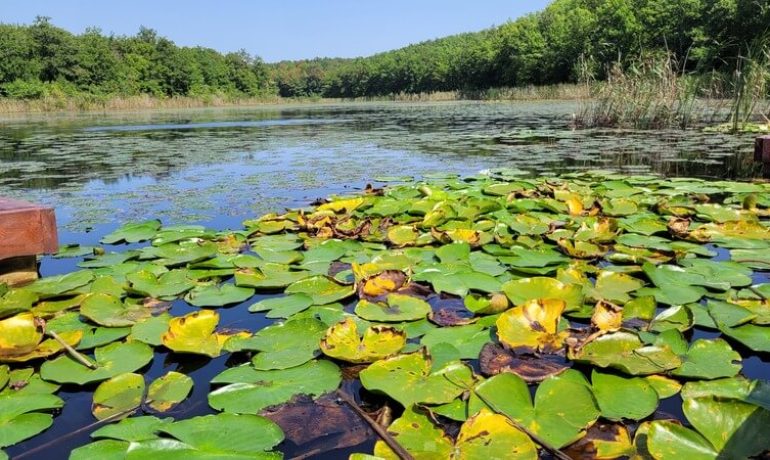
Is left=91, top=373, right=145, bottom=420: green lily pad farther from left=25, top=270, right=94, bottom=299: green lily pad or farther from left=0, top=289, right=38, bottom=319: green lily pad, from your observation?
left=25, top=270, right=94, bottom=299: green lily pad

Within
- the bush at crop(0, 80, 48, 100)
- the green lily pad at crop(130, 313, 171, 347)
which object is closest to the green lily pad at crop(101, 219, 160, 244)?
the green lily pad at crop(130, 313, 171, 347)

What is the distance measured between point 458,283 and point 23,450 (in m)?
1.09

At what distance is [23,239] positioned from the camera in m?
1.74

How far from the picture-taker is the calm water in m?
1.41

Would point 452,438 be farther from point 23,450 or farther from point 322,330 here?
point 23,450

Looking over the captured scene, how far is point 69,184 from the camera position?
156 inches

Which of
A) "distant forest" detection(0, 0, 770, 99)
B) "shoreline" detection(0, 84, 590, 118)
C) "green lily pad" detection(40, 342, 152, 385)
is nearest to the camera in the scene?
"green lily pad" detection(40, 342, 152, 385)

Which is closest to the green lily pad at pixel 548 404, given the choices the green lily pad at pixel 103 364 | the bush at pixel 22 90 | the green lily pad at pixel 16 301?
the green lily pad at pixel 103 364

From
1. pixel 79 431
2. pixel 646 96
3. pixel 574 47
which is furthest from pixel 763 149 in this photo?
pixel 574 47

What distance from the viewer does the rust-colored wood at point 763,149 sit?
3363 mm

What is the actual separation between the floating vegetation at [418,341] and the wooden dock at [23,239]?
13 centimetres

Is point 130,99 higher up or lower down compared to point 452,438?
higher up

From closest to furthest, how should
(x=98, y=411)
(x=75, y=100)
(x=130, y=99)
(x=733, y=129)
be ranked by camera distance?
(x=98, y=411) < (x=733, y=129) < (x=75, y=100) < (x=130, y=99)

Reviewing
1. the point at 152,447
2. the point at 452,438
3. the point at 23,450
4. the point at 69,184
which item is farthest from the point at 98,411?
the point at 69,184
